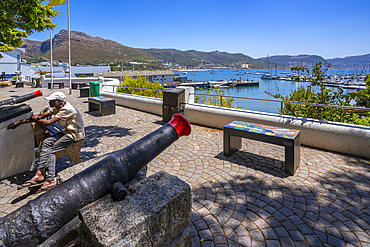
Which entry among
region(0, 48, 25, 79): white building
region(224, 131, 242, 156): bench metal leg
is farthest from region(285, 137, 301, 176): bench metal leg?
region(0, 48, 25, 79): white building

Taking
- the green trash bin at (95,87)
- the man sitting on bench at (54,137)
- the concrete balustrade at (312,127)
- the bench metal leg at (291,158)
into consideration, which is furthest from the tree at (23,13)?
the bench metal leg at (291,158)

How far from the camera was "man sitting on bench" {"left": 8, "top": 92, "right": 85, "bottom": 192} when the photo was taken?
11.9ft

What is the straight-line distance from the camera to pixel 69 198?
1531 millimetres

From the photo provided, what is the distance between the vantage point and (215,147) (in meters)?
5.53

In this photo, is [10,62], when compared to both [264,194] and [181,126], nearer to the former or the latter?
[181,126]

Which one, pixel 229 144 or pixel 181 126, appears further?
pixel 229 144

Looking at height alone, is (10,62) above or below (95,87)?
above

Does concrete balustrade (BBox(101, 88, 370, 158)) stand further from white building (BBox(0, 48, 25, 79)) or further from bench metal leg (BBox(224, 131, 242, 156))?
white building (BBox(0, 48, 25, 79))

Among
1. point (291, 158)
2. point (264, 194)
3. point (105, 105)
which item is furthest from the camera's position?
point (105, 105)

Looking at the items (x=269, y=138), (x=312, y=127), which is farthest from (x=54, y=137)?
(x=312, y=127)

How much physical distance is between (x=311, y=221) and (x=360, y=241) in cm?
50

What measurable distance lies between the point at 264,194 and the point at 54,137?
3581mm

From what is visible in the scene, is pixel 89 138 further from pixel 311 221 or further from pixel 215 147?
pixel 311 221

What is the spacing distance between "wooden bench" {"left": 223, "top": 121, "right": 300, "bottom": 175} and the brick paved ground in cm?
20
